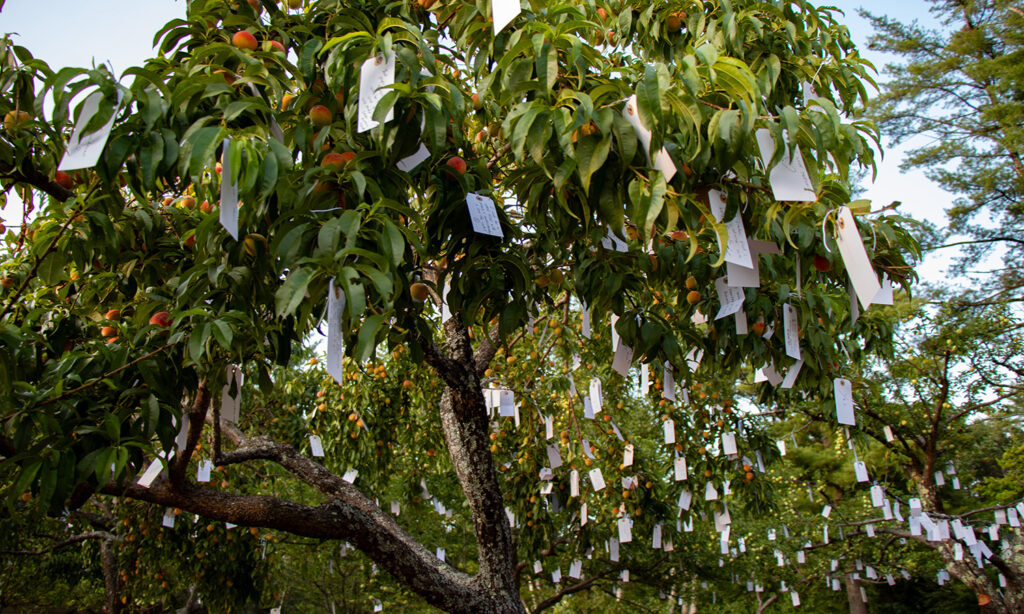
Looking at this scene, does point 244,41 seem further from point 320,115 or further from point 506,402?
point 506,402

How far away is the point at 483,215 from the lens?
1.32 metres

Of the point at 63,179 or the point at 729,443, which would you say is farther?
the point at 729,443

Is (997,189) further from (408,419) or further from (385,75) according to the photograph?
(385,75)

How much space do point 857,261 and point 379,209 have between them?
87 centimetres

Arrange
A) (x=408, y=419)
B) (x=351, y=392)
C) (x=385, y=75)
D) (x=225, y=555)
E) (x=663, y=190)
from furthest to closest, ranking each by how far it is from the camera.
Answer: (x=225, y=555) → (x=408, y=419) → (x=351, y=392) → (x=385, y=75) → (x=663, y=190)

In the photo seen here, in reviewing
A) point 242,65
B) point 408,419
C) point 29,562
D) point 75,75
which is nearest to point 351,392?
point 408,419

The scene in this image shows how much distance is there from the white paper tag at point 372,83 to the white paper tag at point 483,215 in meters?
0.24

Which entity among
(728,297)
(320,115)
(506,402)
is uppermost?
(320,115)

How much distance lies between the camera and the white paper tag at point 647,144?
1116 millimetres

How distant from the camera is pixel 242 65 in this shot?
1.41 metres

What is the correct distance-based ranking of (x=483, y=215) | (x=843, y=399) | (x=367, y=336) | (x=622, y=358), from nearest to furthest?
(x=367, y=336) < (x=483, y=215) < (x=622, y=358) < (x=843, y=399)

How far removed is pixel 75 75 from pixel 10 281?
1.08 metres

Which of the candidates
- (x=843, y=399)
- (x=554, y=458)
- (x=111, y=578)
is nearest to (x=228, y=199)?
(x=843, y=399)

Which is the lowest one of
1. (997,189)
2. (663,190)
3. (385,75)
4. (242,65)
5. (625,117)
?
(663,190)
